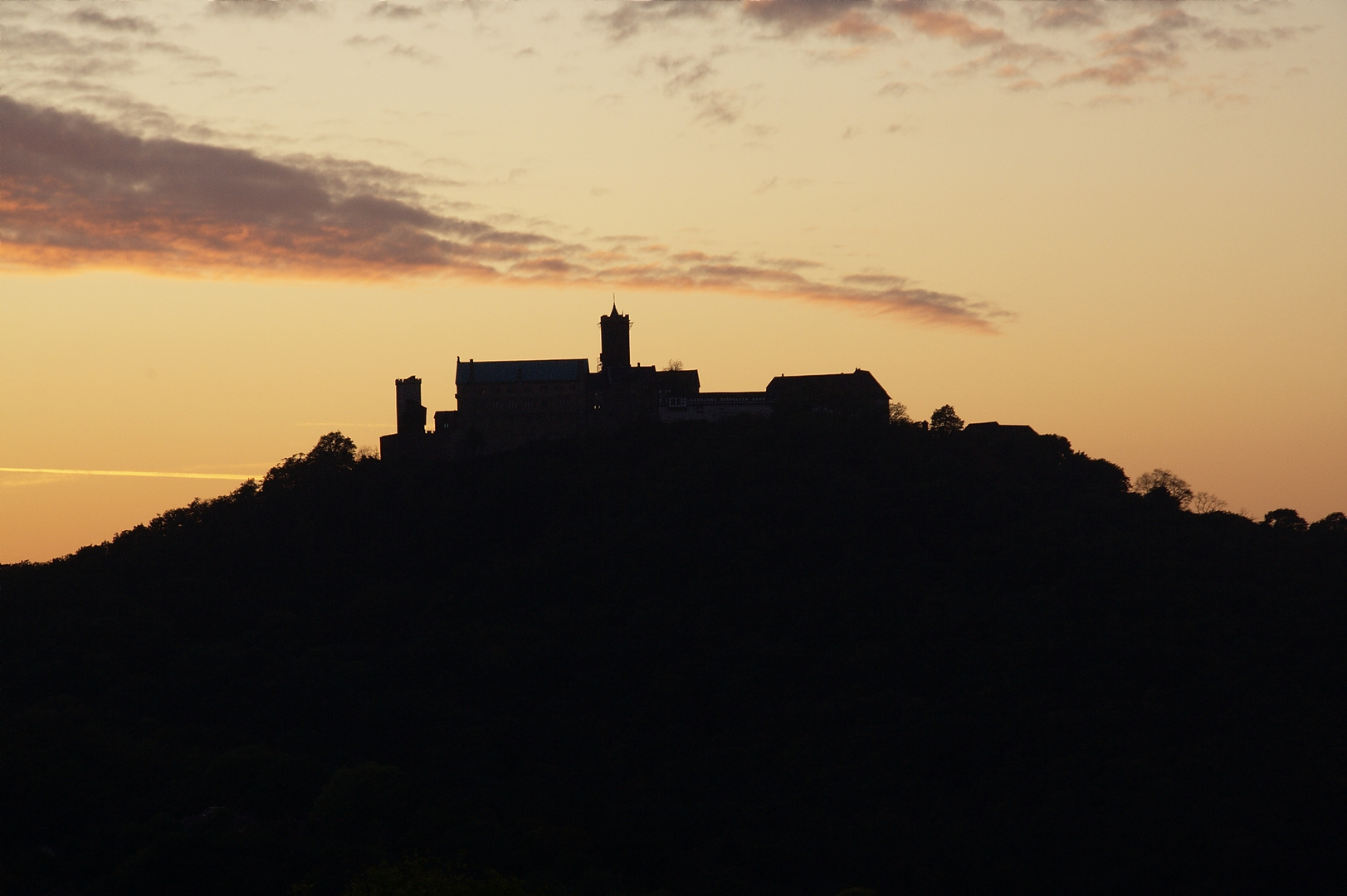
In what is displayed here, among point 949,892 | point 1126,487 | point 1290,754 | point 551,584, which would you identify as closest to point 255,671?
point 551,584

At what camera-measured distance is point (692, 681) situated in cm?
9838

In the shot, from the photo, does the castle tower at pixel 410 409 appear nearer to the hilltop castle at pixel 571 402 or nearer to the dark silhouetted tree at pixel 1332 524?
the hilltop castle at pixel 571 402

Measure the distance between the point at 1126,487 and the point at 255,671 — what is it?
2867 inches

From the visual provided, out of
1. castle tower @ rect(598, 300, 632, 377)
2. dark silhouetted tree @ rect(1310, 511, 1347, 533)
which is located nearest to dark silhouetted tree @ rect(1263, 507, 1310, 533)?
dark silhouetted tree @ rect(1310, 511, 1347, 533)

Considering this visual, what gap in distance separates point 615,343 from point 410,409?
18453mm

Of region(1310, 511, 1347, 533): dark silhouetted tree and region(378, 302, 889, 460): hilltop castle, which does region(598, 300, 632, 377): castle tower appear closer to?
region(378, 302, 889, 460): hilltop castle

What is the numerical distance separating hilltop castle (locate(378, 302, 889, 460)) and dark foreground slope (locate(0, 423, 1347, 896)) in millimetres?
2435

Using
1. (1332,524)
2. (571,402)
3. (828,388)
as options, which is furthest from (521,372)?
(1332,524)

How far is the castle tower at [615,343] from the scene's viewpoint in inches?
4892

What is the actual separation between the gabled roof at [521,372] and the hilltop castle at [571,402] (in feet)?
0.22

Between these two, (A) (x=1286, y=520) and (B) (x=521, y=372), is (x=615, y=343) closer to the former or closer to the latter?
(B) (x=521, y=372)

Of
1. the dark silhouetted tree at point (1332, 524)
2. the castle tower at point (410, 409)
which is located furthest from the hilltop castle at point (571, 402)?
the dark silhouetted tree at point (1332, 524)

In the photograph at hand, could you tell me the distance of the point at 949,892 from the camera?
245 ft

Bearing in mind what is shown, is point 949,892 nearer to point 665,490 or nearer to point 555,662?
point 555,662
